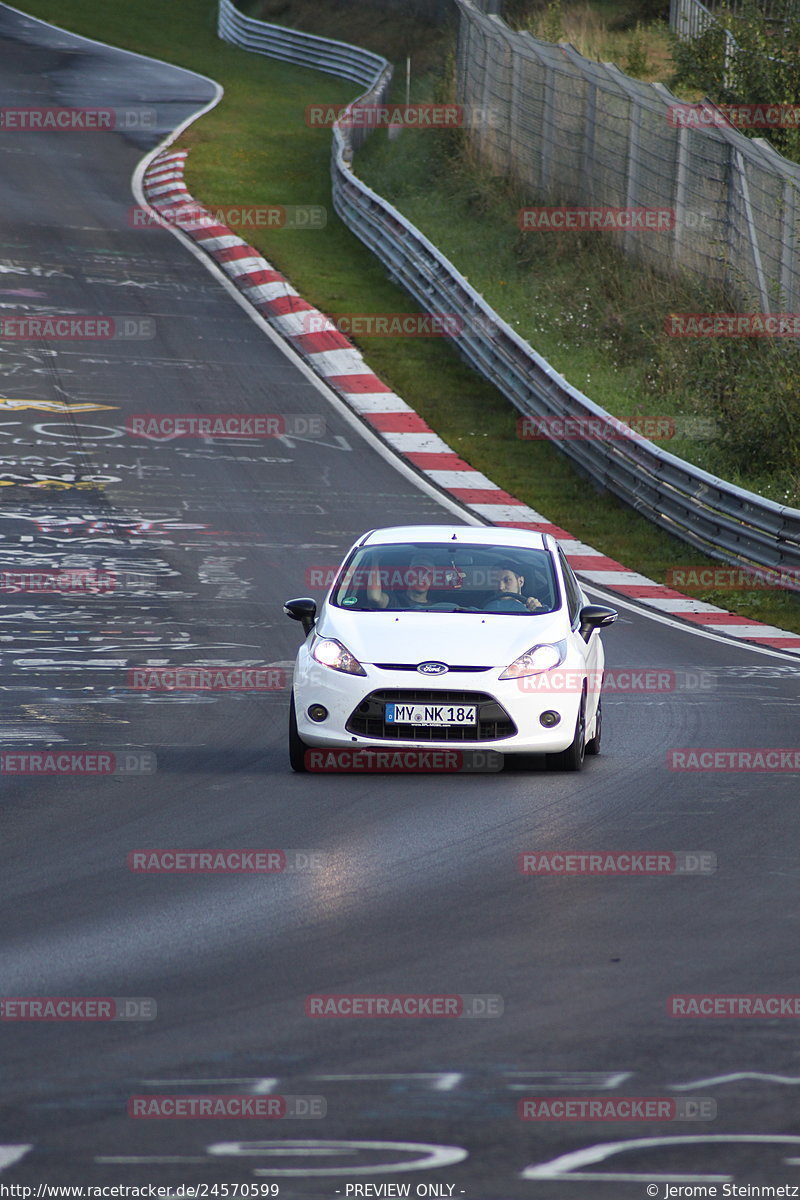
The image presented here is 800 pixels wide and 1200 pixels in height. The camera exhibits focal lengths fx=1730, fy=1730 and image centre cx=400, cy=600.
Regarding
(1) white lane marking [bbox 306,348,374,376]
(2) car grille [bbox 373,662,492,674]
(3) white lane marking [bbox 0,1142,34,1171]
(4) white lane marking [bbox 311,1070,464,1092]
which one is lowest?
(1) white lane marking [bbox 306,348,374,376]

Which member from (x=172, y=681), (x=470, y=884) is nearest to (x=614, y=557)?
(x=172, y=681)

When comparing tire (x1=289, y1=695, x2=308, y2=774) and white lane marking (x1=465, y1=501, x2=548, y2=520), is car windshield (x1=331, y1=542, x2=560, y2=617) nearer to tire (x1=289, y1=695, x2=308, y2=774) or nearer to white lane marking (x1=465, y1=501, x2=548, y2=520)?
tire (x1=289, y1=695, x2=308, y2=774)

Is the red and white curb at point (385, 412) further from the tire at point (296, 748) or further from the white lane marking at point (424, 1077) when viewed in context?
the white lane marking at point (424, 1077)

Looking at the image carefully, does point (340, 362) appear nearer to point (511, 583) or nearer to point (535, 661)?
point (511, 583)

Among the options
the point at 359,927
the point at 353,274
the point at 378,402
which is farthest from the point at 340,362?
the point at 359,927

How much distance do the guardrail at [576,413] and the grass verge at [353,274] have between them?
30 cm

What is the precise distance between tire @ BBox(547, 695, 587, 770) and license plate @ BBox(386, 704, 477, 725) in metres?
0.63

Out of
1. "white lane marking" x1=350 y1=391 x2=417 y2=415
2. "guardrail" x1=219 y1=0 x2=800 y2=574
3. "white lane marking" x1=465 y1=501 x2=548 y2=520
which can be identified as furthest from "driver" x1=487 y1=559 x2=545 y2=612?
"white lane marking" x1=350 y1=391 x2=417 y2=415

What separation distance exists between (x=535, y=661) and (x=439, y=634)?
0.62m

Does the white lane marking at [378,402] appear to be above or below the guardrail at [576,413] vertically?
below

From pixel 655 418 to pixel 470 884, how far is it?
16959mm

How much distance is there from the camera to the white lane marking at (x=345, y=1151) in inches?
189

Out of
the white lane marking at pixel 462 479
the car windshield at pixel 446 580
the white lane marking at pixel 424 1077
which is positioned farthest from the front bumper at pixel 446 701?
the white lane marking at pixel 462 479

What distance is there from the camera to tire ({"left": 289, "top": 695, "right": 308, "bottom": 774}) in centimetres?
1068
